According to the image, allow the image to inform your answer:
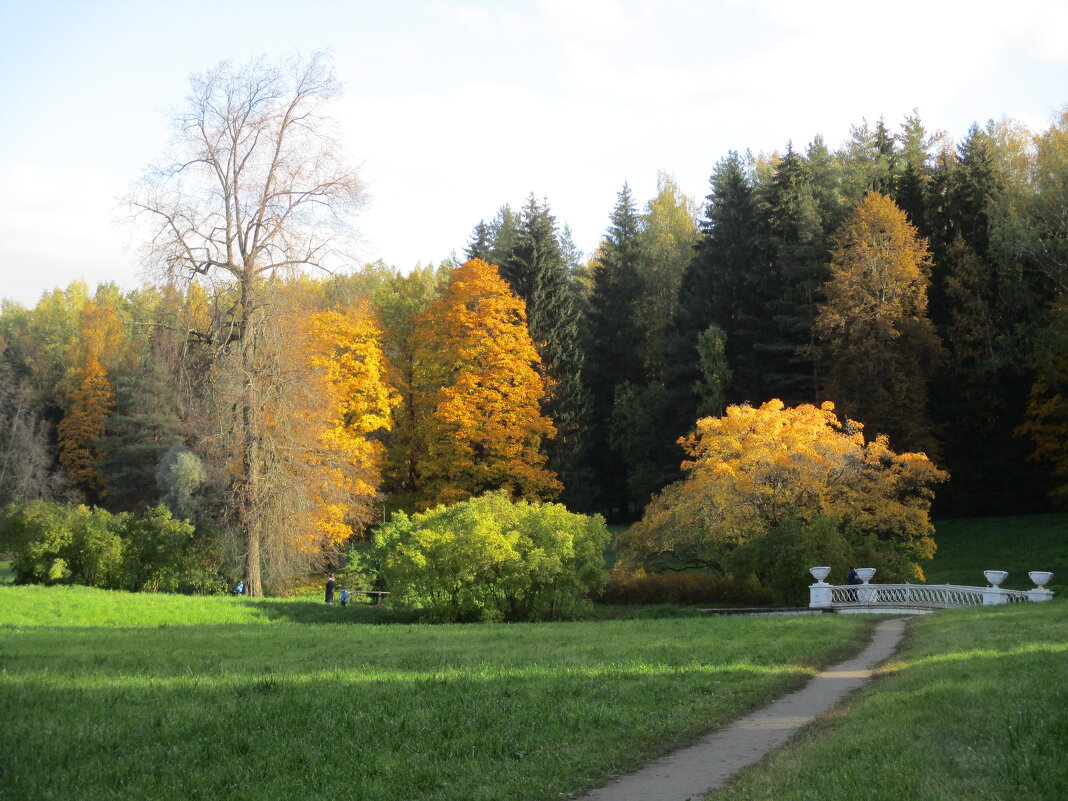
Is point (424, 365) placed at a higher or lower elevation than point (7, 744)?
higher

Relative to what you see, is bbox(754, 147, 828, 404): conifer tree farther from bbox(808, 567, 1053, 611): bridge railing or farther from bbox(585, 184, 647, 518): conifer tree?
bbox(808, 567, 1053, 611): bridge railing

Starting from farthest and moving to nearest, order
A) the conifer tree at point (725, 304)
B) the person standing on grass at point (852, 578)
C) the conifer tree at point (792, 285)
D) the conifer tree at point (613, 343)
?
the conifer tree at point (613, 343)
the conifer tree at point (725, 304)
the conifer tree at point (792, 285)
the person standing on grass at point (852, 578)

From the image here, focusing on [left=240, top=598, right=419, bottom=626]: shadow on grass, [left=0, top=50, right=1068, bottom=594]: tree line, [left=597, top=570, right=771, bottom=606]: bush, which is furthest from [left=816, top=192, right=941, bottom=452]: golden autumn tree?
[left=240, top=598, right=419, bottom=626]: shadow on grass

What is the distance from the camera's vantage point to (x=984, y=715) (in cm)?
816

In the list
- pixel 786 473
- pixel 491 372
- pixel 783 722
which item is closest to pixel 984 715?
pixel 783 722

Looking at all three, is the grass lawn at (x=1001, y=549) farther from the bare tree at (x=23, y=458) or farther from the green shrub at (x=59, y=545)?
the bare tree at (x=23, y=458)

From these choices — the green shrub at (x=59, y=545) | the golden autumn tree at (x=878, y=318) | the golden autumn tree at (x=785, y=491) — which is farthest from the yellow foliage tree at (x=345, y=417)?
the golden autumn tree at (x=878, y=318)

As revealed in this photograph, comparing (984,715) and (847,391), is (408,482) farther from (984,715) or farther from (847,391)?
(984,715)

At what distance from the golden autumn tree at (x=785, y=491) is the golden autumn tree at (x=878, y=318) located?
35.2 ft

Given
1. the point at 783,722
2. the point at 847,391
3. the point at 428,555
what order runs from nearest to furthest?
the point at 783,722 < the point at 428,555 < the point at 847,391

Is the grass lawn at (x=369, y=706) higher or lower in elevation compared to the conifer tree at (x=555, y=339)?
lower

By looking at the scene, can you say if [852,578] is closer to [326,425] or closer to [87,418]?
[326,425]

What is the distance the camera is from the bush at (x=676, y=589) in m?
32.2

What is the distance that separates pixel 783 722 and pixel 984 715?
2212 mm
